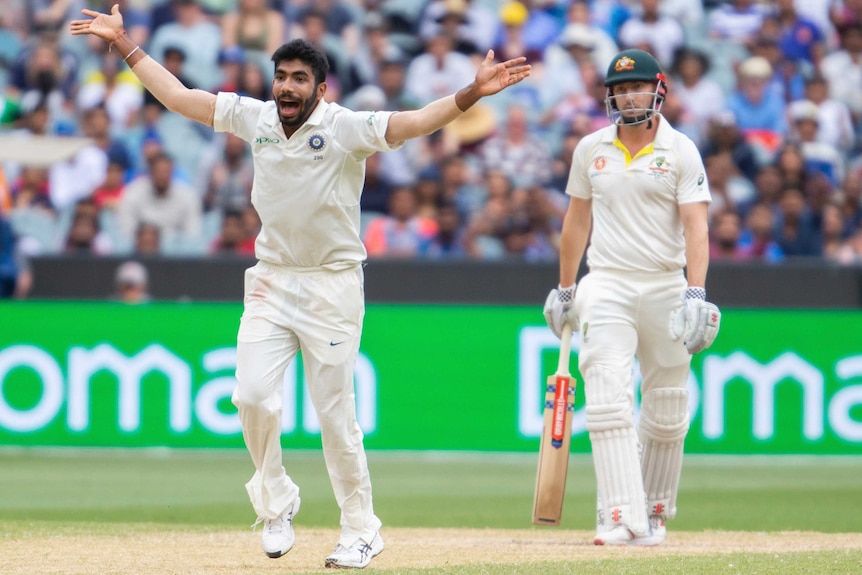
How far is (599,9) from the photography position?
1681 centimetres

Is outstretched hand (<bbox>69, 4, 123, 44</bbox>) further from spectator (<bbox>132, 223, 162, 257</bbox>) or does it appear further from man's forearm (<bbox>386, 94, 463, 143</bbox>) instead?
spectator (<bbox>132, 223, 162, 257</bbox>)

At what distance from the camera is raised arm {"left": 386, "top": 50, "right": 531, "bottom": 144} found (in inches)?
238

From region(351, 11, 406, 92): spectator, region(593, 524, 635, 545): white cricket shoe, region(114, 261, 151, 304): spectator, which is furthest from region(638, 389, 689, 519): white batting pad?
region(351, 11, 406, 92): spectator

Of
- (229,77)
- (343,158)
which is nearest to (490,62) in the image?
(343,158)

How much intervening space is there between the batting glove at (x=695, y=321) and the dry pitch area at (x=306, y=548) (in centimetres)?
97

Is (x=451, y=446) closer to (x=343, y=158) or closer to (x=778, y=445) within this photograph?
(x=778, y=445)

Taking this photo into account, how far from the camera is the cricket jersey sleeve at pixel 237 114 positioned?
21.3ft

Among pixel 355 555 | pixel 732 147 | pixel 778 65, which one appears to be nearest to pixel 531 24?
pixel 778 65

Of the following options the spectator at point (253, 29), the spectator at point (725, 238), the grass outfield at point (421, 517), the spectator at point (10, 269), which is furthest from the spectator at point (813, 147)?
the spectator at point (10, 269)

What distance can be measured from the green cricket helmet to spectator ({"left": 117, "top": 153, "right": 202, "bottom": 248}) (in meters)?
7.23

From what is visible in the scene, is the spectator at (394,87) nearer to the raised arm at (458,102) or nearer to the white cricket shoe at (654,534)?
the white cricket shoe at (654,534)

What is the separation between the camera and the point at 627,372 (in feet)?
23.8

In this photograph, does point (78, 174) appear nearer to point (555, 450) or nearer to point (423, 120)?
point (555, 450)

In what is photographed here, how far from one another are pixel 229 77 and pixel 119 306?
4.00 metres
